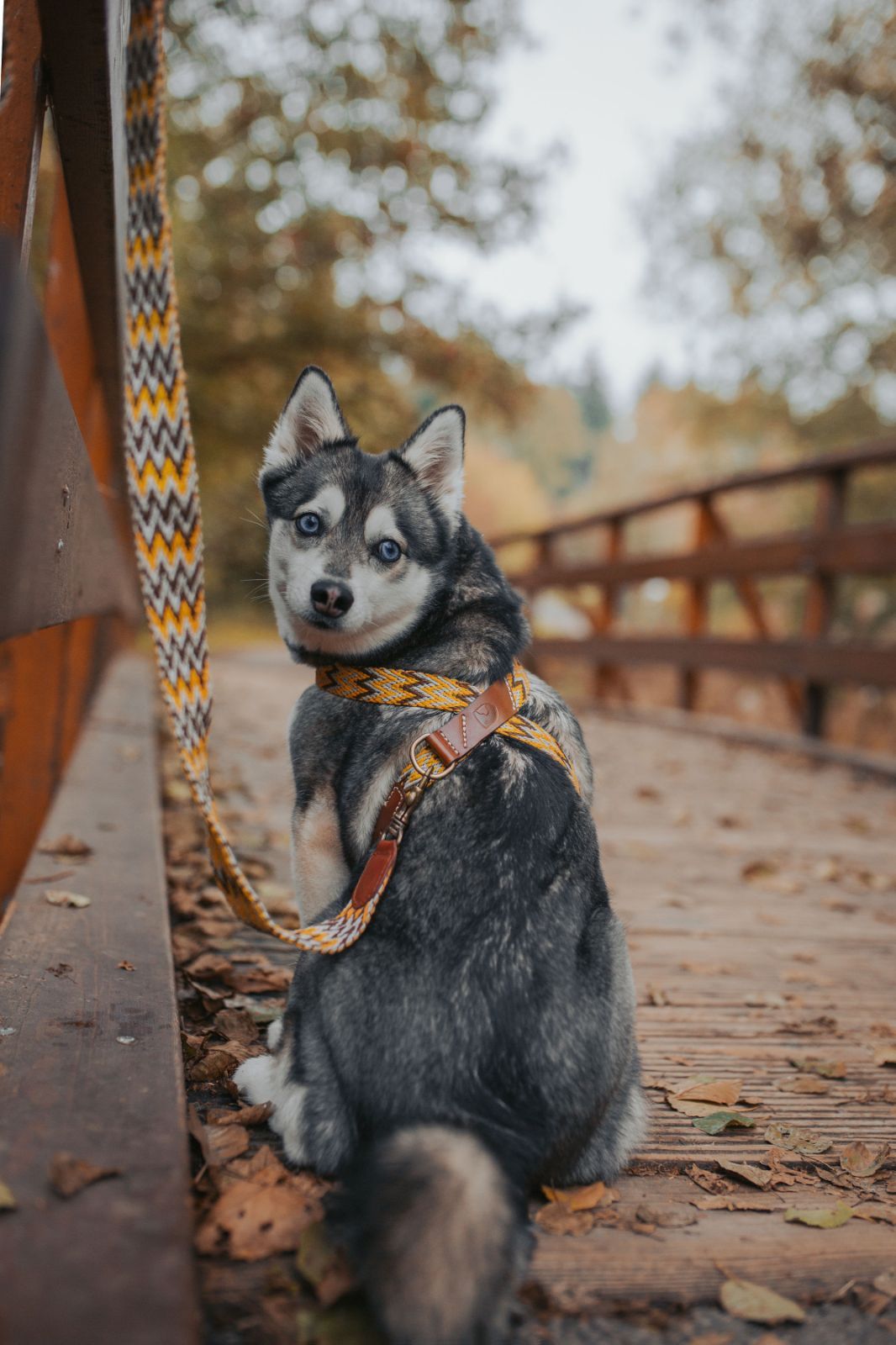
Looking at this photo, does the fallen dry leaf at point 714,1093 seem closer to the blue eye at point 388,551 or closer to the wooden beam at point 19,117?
the blue eye at point 388,551

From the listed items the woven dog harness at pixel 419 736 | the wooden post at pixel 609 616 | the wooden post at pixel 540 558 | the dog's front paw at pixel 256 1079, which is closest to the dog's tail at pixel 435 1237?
the woven dog harness at pixel 419 736

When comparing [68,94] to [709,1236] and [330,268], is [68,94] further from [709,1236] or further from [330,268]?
[330,268]

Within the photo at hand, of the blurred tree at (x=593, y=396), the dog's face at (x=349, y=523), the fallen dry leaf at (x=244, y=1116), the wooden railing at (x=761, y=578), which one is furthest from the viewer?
the blurred tree at (x=593, y=396)

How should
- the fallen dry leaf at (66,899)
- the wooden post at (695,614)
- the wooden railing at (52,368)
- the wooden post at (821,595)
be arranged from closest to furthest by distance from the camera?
1. the wooden railing at (52,368)
2. the fallen dry leaf at (66,899)
3. the wooden post at (821,595)
4. the wooden post at (695,614)

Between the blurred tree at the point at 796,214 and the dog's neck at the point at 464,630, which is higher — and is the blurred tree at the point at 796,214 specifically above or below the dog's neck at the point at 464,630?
above

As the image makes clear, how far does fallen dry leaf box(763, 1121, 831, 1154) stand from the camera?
74.5 inches

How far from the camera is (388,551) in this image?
2.11 meters

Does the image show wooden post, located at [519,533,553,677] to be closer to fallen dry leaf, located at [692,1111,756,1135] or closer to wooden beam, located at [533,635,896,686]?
wooden beam, located at [533,635,896,686]

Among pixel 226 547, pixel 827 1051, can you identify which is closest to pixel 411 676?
pixel 827 1051

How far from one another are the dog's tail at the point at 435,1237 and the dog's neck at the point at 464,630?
888 millimetres

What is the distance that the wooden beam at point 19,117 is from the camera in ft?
4.82

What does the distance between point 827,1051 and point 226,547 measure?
1093 inches

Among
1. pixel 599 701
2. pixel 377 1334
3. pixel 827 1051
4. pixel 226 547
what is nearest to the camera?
pixel 377 1334

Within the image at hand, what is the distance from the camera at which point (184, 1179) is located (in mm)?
1282
